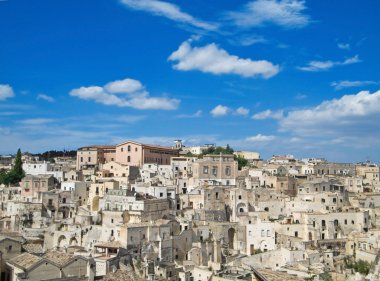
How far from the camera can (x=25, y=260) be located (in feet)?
95.8

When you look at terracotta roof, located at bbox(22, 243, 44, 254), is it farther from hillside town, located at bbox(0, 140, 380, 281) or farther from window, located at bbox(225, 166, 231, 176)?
window, located at bbox(225, 166, 231, 176)

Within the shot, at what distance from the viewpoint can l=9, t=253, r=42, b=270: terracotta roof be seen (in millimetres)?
28237

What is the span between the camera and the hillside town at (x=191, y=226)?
3145 cm

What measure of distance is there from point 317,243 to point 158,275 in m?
13.1

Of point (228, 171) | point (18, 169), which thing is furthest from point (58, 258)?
point (18, 169)

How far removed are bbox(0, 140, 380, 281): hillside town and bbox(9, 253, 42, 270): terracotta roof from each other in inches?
3.9

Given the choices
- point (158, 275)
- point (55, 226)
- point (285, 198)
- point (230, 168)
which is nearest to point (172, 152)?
point (230, 168)

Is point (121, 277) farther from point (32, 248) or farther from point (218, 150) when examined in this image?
point (218, 150)

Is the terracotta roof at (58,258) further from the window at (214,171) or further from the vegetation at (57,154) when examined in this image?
the vegetation at (57,154)

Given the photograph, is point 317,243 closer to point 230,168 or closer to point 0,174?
point 230,168

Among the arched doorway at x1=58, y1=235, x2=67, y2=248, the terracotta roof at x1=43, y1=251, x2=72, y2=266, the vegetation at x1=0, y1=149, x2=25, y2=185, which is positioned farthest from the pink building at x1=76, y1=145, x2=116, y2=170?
the terracotta roof at x1=43, y1=251, x2=72, y2=266

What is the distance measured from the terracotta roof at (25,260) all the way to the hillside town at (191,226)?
0.10 metres

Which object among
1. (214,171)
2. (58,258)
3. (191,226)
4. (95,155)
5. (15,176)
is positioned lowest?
(58,258)

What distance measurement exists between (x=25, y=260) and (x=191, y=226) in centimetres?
1533
